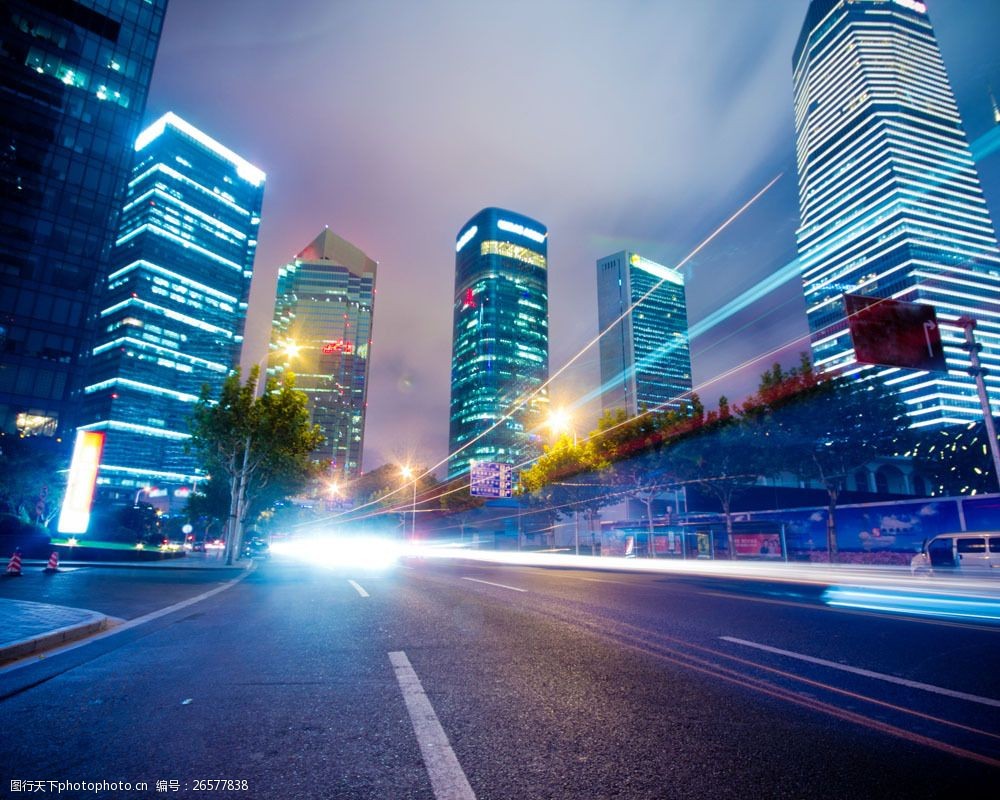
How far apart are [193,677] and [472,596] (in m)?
7.16

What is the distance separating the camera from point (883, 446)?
32.9 metres

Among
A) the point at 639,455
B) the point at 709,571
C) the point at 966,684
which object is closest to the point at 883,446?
the point at 639,455

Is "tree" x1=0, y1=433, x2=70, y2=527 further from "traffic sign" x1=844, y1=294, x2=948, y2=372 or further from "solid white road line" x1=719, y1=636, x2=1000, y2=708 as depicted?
"traffic sign" x1=844, y1=294, x2=948, y2=372

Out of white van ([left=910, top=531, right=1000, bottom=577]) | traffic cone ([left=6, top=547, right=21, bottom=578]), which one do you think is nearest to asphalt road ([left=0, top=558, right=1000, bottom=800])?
white van ([left=910, top=531, right=1000, bottom=577])

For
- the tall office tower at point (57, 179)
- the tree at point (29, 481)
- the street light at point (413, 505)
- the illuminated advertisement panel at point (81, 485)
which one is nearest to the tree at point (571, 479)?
the street light at point (413, 505)

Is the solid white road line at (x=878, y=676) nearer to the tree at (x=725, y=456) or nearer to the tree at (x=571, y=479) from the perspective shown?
the tree at (x=725, y=456)

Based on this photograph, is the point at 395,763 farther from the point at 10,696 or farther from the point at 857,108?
the point at 857,108

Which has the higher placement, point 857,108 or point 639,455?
point 857,108

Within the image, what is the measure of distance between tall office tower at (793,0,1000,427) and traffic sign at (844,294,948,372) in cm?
15117

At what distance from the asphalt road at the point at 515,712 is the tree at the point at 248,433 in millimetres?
24887

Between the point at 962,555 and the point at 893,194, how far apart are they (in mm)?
192007

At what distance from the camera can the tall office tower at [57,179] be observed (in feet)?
190

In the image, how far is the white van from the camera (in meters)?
13.6

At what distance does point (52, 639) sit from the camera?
6.18 m
